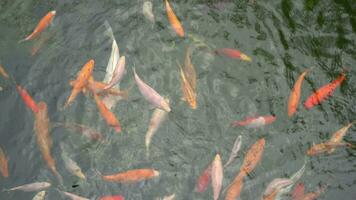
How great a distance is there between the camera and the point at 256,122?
12.1 feet

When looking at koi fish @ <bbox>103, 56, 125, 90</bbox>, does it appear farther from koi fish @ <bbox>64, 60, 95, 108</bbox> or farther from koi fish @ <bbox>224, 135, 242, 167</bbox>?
koi fish @ <bbox>224, 135, 242, 167</bbox>

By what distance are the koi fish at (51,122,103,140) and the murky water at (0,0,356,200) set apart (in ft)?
0.12

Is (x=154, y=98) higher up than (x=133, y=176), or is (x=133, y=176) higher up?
(x=154, y=98)

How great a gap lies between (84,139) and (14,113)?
1.92 ft

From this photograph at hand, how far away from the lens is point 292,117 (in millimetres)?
3709

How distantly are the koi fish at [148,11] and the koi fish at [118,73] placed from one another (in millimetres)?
439

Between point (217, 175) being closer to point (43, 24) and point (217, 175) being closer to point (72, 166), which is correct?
point (72, 166)

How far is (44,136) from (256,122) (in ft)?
5.17

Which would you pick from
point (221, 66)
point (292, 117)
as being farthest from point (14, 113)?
point (292, 117)

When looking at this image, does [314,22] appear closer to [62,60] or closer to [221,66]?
[221,66]

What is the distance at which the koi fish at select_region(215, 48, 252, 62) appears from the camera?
12.9ft

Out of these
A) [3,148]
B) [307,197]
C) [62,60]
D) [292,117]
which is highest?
[62,60]

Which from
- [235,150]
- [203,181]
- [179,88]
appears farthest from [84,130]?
[235,150]

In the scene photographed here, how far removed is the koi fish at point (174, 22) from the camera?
4070 millimetres
